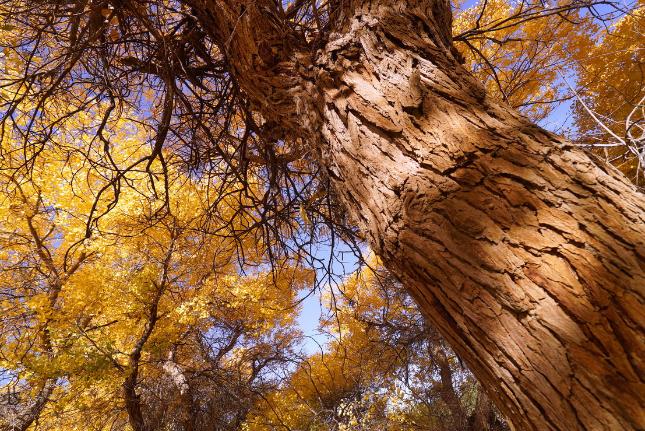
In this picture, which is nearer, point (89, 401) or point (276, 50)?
point (276, 50)

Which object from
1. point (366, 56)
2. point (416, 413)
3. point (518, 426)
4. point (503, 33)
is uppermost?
point (503, 33)

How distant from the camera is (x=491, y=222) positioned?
0.73 m

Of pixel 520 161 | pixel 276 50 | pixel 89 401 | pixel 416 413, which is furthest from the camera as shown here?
pixel 416 413

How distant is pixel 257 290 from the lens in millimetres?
5688

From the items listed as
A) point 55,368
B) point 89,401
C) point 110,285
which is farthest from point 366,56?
point 89,401

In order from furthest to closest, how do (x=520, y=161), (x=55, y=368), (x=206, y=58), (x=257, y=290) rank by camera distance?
1. (x=257, y=290)
2. (x=55, y=368)
3. (x=206, y=58)
4. (x=520, y=161)

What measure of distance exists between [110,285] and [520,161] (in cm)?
574

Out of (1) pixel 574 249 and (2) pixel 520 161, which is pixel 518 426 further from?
(2) pixel 520 161

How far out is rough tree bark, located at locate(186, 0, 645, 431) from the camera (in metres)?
0.58

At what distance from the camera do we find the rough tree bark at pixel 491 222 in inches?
22.7

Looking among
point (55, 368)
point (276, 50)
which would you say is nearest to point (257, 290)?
point (55, 368)

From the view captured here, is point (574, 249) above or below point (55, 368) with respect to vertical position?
below

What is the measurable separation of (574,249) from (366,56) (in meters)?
0.83

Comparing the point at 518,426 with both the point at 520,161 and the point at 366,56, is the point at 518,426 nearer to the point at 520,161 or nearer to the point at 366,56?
the point at 520,161
